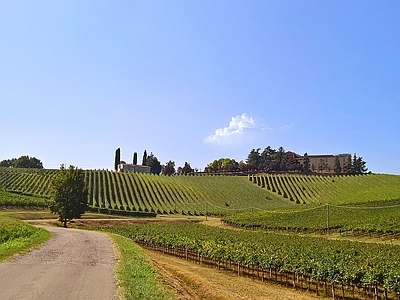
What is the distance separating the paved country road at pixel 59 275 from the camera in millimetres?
12648

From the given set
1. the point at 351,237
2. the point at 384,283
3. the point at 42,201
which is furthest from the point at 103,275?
the point at 42,201

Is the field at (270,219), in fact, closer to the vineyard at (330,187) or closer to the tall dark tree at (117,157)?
the vineyard at (330,187)

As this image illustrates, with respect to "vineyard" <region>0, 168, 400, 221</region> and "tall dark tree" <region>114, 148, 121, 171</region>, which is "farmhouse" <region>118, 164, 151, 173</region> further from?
"vineyard" <region>0, 168, 400, 221</region>

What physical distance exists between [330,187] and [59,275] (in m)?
129

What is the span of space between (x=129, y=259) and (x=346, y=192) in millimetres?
113847

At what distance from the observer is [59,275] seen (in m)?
15.7

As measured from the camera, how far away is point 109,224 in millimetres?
71312

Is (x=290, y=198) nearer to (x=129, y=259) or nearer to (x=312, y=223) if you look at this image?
(x=312, y=223)

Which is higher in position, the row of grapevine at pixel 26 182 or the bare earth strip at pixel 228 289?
the row of grapevine at pixel 26 182

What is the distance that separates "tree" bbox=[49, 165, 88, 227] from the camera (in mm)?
63875

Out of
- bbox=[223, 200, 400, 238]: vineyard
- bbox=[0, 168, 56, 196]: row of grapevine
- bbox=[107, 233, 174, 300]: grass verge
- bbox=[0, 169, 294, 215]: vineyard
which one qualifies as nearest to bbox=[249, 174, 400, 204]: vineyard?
bbox=[0, 169, 294, 215]: vineyard

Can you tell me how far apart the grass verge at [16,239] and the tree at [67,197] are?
29.3 m

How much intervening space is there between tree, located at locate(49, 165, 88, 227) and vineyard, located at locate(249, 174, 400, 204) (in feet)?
233

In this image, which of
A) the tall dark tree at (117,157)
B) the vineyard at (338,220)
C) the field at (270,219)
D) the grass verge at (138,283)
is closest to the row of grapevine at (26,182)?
the field at (270,219)
